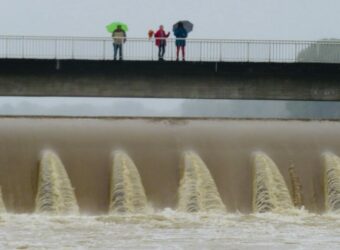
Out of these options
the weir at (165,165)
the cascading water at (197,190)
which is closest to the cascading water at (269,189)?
the weir at (165,165)

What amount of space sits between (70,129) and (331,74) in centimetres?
941

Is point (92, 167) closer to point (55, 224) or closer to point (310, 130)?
point (55, 224)

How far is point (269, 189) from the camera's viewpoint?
20109mm

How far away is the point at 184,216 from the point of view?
1870 centimetres

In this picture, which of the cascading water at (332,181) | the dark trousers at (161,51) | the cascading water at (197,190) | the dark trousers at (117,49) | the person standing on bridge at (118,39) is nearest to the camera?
the cascading water at (197,190)

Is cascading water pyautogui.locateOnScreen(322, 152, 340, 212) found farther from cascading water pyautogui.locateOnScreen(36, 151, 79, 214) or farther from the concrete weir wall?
cascading water pyautogui.locateOnScreen(36, 151, 79, 214)

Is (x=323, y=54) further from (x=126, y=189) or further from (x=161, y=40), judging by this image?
(x=126, y=189)

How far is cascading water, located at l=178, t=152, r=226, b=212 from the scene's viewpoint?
1938cm

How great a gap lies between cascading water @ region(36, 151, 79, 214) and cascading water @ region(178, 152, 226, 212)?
2.69m

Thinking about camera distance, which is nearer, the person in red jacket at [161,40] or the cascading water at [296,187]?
the cascading water at [296,187]

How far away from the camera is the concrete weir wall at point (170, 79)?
1019 inches

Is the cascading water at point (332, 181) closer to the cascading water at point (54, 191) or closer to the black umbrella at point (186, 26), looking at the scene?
the cascading water at point (54, 191)

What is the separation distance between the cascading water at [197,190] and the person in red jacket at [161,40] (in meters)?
6.65

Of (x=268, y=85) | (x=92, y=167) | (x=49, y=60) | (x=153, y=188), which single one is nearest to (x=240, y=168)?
(x=153, y=188)
